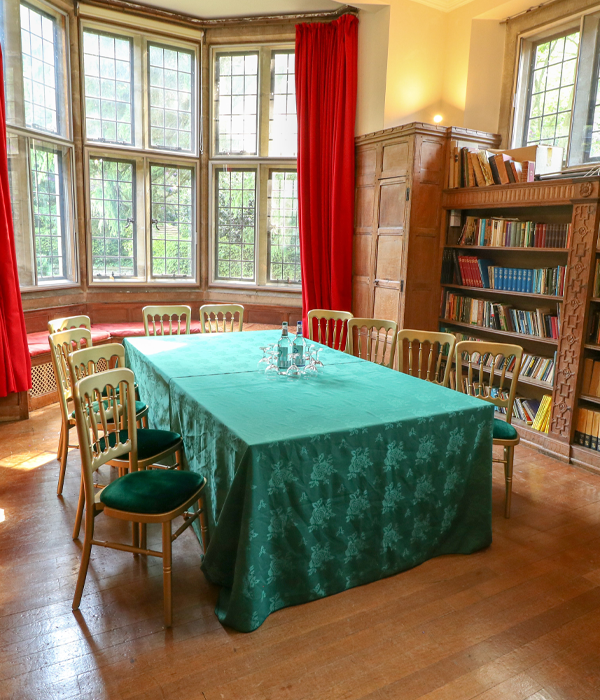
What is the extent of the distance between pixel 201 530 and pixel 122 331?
11.9 feet

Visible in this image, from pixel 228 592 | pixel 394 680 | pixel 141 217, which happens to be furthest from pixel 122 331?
pixel 394 680

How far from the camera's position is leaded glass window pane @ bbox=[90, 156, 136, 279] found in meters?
6.07

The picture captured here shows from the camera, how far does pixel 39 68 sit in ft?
17.6

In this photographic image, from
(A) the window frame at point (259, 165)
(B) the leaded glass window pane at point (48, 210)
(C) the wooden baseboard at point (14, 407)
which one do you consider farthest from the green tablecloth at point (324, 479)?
(A) the window frame at point (259, 165)

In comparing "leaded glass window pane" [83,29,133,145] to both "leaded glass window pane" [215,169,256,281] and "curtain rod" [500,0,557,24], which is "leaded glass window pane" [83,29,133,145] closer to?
"leaded glass window pane" [215,169,256,281]

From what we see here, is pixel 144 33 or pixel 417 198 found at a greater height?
pixel 144 33

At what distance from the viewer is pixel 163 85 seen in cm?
620

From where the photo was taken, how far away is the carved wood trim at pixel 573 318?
12.3 feet

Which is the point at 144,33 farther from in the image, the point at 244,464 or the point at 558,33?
the point at 244,464

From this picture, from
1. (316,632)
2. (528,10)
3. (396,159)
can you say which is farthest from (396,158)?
(316,632)

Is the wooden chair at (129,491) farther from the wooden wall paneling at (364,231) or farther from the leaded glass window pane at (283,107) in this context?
the leaded glass window pane at (283,107)

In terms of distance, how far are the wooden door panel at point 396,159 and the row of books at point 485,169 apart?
16.2 inches

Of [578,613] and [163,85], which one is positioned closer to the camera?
[578,613]

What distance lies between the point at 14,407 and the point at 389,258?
3.53 metres
